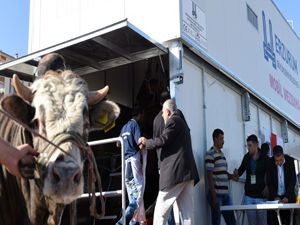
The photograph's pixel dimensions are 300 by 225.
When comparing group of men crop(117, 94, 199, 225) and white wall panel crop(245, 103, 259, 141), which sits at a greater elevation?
white wall panel crop(245, 103, 259, 141)

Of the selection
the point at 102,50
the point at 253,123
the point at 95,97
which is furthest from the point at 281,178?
the point at 95,97

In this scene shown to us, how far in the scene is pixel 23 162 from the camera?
3217 mm

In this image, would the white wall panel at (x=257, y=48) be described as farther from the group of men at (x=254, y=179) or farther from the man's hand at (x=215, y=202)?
the man's hand at (x=215, y=202)

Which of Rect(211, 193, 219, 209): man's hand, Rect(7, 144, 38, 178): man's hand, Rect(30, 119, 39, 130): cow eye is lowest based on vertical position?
Rect(211, 193, 219, 209): man's hand

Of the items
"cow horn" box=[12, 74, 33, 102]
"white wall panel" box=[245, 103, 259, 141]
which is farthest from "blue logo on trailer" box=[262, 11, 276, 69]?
"cow horn" box=[12, 74, 33, 102]

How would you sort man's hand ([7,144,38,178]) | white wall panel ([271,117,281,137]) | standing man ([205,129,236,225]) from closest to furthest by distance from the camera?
1. man's hand ([7,144,38,178])
2. standing man ([205,129,236,225])
3. white wall panel ([271,117,281,137])

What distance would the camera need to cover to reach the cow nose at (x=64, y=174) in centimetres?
300

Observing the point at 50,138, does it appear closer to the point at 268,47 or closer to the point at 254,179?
the point at 254,179

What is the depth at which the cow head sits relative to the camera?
306cm

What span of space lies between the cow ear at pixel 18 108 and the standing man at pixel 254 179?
5.79 meters

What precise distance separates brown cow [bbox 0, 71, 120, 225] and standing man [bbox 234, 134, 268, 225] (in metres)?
5.14

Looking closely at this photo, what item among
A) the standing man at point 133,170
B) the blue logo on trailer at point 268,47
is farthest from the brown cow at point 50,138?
the blue logo on trailer at point 268,47

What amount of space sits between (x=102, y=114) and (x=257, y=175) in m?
5.25

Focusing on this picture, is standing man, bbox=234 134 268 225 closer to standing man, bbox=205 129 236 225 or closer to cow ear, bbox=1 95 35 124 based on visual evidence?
standing man, bbox=205 129 236 225
